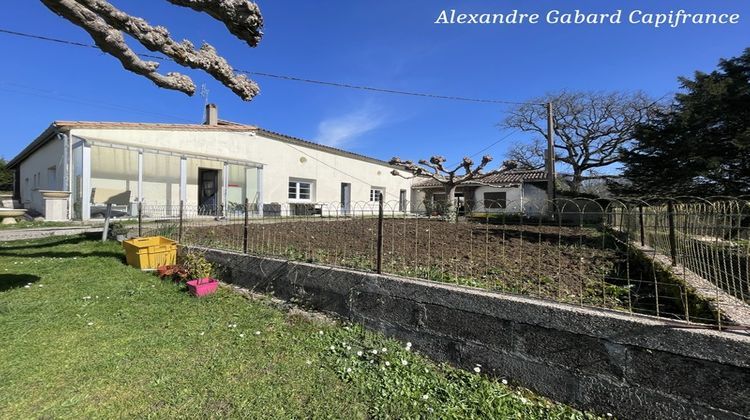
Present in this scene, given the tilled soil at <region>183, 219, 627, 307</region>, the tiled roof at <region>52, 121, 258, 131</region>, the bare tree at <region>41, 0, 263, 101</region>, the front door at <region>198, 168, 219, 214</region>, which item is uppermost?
the tiled roof at <region>52, 121, 258, 131</region>

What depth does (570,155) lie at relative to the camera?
94.6ft

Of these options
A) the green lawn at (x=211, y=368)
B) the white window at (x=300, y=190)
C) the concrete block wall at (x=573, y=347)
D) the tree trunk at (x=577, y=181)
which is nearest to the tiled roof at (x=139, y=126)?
the white window at (x=300, y=190)

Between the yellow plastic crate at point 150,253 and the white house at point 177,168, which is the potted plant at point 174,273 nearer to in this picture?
the yellow plastic crate at point 150,253

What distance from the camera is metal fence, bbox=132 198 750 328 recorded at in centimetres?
239

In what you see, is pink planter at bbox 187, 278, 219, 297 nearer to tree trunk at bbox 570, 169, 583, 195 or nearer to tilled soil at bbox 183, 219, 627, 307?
tilled soil at bbox 183, 219, 627, 307

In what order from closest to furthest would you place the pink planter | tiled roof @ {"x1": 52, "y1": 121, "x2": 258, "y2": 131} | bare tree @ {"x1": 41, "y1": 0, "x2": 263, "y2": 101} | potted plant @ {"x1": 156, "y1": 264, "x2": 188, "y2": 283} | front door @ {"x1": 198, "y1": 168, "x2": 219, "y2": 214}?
bare tree @ {"x1": 41, "y1": 0, "x2": 263, "y2": 101}
the pink planter
potted plant @ {"x1": 156, "y1": 264, "x2": 188, "y2": 283}
tiled roof @ {"x1": 52, "y1": 121, "x2": 258, "y2": 131}
front door @ {"x1": 198, "y1": 168, "x2": 219, "y2": 214}

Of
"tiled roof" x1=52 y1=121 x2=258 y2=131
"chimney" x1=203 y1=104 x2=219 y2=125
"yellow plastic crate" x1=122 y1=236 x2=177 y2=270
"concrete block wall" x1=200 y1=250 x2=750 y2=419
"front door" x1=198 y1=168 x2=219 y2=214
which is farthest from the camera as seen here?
"chimney" x1=203 y1=104 x2=219 y2=125

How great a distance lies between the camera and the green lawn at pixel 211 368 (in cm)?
219

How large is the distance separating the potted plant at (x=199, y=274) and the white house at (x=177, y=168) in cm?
366

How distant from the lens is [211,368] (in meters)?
2.67

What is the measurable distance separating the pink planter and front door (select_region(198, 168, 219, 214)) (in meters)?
10.7

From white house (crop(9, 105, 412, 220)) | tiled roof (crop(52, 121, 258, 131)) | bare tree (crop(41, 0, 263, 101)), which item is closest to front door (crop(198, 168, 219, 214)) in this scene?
white house (crop(9, 105, 412, 220))

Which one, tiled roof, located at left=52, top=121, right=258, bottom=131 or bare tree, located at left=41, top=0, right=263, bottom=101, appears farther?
tiled roof, located at left=52, top=121, right=258, bottom=131

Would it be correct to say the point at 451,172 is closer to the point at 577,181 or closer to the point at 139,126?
the point at 139,126
